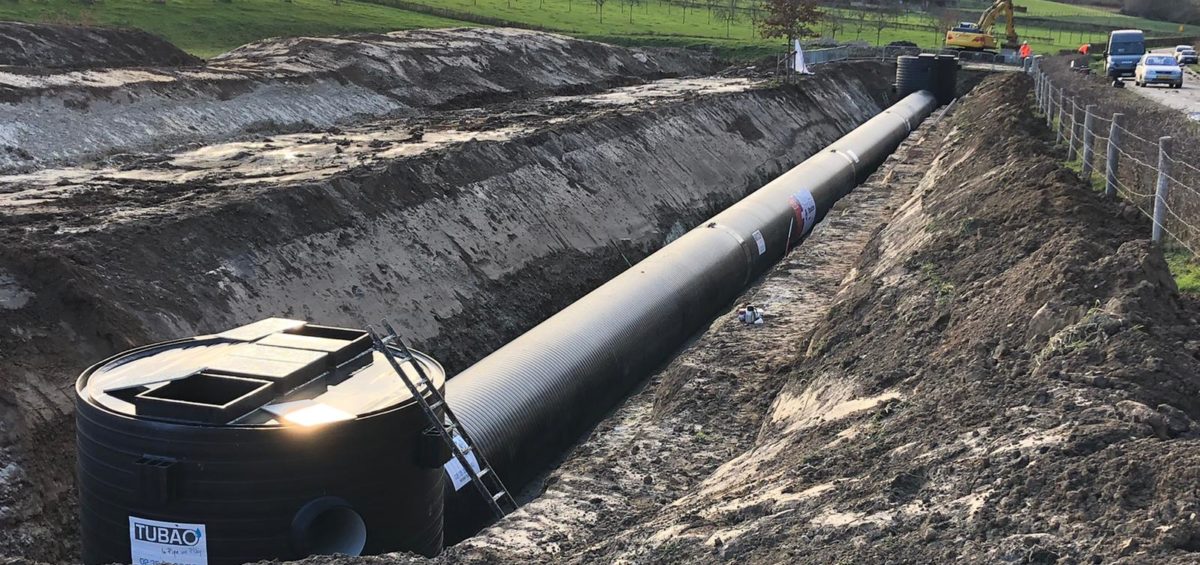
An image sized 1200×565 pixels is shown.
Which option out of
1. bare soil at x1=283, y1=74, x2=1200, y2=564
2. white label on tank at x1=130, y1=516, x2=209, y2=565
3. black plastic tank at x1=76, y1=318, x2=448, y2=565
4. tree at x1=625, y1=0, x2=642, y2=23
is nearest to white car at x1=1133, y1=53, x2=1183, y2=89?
bare soil at x1=283, y1=74, x2=1200, y2=564

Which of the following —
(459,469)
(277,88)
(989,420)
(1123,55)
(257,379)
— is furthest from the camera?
(1123,55)

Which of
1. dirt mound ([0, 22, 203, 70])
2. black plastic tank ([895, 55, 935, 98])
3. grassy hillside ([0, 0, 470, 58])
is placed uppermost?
grassy hillside ([0, 0, 470, 58])

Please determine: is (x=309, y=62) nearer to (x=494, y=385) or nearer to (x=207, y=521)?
(x=494, y=385)

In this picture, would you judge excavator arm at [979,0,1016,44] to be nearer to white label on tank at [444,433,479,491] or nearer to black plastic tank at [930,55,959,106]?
black plastic tank at [930,55,959,106]

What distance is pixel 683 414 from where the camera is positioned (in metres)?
12.3

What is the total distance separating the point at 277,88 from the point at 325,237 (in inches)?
536

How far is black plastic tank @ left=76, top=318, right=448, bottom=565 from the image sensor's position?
21.6ft

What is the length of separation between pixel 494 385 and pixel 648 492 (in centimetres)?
192

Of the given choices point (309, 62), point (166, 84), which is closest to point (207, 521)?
point (166, 84)

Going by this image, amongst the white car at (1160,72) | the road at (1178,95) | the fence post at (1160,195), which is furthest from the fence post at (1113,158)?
the white car at (1160,72)

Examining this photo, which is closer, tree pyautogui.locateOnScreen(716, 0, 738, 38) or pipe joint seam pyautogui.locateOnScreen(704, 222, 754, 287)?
pipe joint seam pyautogui.locateOnScreen(704, 222, 754, 287)

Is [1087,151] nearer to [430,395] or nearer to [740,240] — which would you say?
[740,240]

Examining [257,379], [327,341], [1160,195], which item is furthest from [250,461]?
[1160,195]

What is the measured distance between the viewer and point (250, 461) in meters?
6.56
